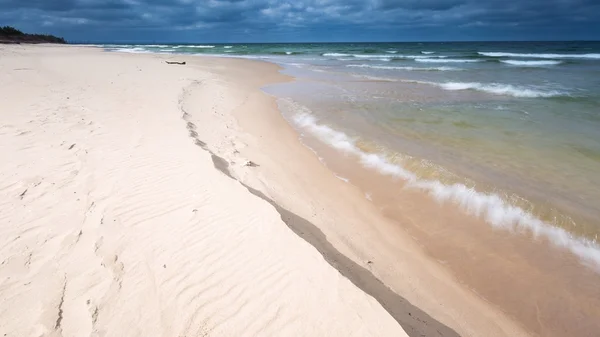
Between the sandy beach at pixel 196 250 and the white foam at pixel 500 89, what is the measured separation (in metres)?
11.8

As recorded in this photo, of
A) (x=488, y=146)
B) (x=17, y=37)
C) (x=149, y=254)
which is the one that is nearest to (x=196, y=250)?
(x=149, y=254)

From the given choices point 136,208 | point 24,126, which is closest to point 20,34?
point 24,126

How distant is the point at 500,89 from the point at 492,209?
12366mm

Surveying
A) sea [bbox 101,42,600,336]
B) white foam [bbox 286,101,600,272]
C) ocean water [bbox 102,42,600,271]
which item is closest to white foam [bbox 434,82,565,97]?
ocean water [bbox 102,42,600,271]

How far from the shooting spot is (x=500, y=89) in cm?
1430

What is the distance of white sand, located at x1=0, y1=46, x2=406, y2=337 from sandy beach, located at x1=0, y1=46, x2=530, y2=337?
12mm

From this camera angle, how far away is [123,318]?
230 cm

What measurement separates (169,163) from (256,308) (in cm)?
330

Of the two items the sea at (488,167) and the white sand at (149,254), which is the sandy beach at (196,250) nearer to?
the white sand at (149,254)

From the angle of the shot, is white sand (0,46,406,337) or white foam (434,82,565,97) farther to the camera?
white foam (434,82,565,97)

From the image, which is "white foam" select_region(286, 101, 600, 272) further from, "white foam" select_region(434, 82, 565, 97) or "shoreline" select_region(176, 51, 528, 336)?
"white foam" select_region(434, 82, 565, 97)

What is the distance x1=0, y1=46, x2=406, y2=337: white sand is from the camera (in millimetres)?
2258

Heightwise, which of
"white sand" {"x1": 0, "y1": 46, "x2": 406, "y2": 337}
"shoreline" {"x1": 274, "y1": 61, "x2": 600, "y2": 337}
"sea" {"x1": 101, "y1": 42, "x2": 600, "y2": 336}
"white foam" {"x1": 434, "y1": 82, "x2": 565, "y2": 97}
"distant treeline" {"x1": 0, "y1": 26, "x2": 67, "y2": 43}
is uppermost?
"distant treeline" {"x1": 0, "y1": 26, "x2": 67, "y2": 43}

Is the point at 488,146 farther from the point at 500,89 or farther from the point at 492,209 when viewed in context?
the point at 500,89
